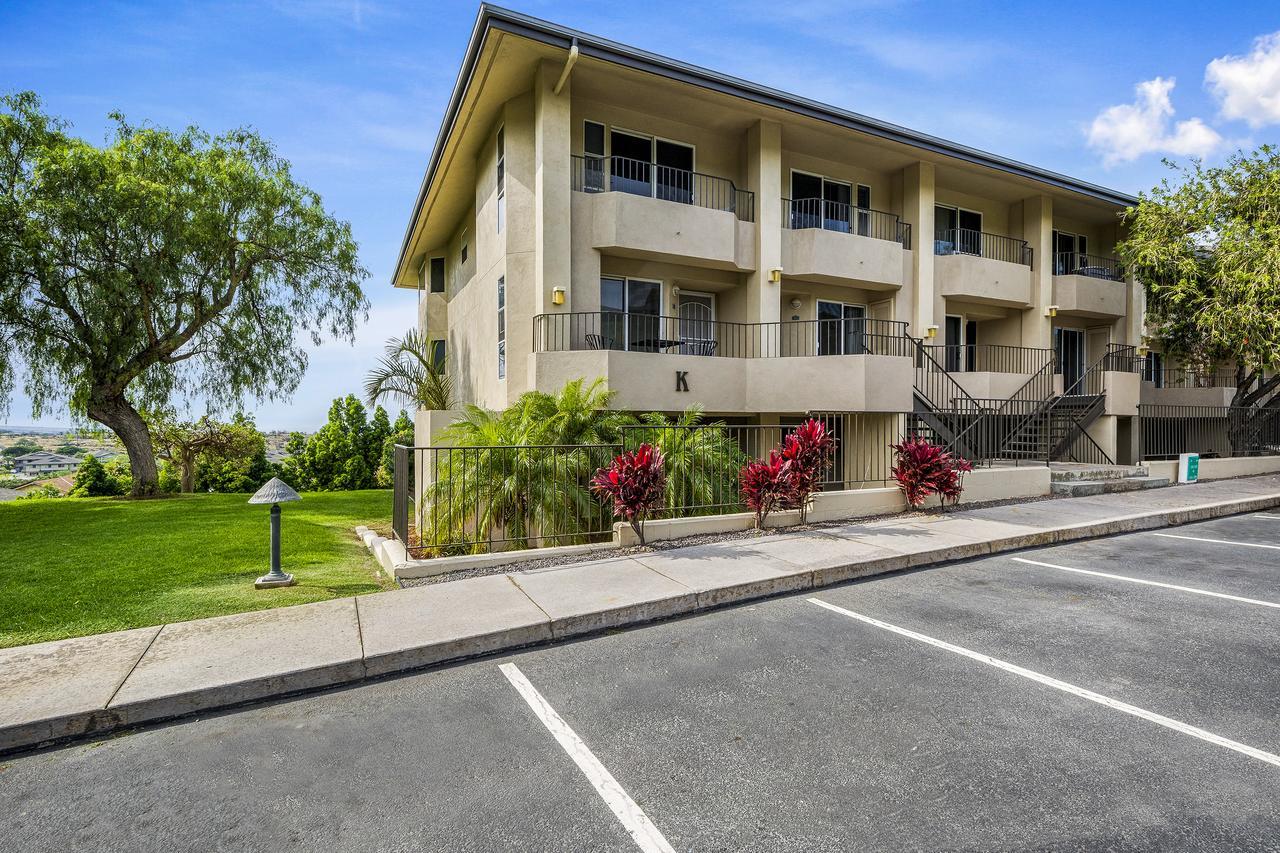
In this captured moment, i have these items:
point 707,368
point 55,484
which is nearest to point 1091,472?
point 707,368

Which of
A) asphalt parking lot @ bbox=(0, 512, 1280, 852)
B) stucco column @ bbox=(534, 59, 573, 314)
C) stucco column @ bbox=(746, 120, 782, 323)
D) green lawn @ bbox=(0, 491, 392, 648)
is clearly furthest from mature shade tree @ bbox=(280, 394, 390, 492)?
asphalt parking lot @ bbox=(0, 512, 1280, 852)

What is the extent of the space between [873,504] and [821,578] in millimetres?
4172

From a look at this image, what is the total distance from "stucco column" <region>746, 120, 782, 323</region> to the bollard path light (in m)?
10.1

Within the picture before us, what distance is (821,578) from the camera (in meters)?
6.64

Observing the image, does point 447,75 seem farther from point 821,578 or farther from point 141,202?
point 821,578

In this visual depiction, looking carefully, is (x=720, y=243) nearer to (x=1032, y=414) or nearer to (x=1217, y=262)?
(x=1032, y=414)

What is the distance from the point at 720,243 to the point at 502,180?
4840 millimetres

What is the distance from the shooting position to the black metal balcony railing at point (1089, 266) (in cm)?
1905

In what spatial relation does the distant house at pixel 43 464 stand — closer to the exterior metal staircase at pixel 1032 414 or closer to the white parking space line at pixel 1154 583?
the exterior metal staircase at pixel 1032 414

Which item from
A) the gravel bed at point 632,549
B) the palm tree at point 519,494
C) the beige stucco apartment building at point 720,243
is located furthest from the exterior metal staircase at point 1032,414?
the palm tree at point 519,494

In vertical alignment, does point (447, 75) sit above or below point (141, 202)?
above

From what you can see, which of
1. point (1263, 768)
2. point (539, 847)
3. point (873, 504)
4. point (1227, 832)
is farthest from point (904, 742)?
point (873, 504)

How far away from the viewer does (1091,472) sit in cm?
1385

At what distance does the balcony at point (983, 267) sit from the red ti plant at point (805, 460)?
9.82 meters
